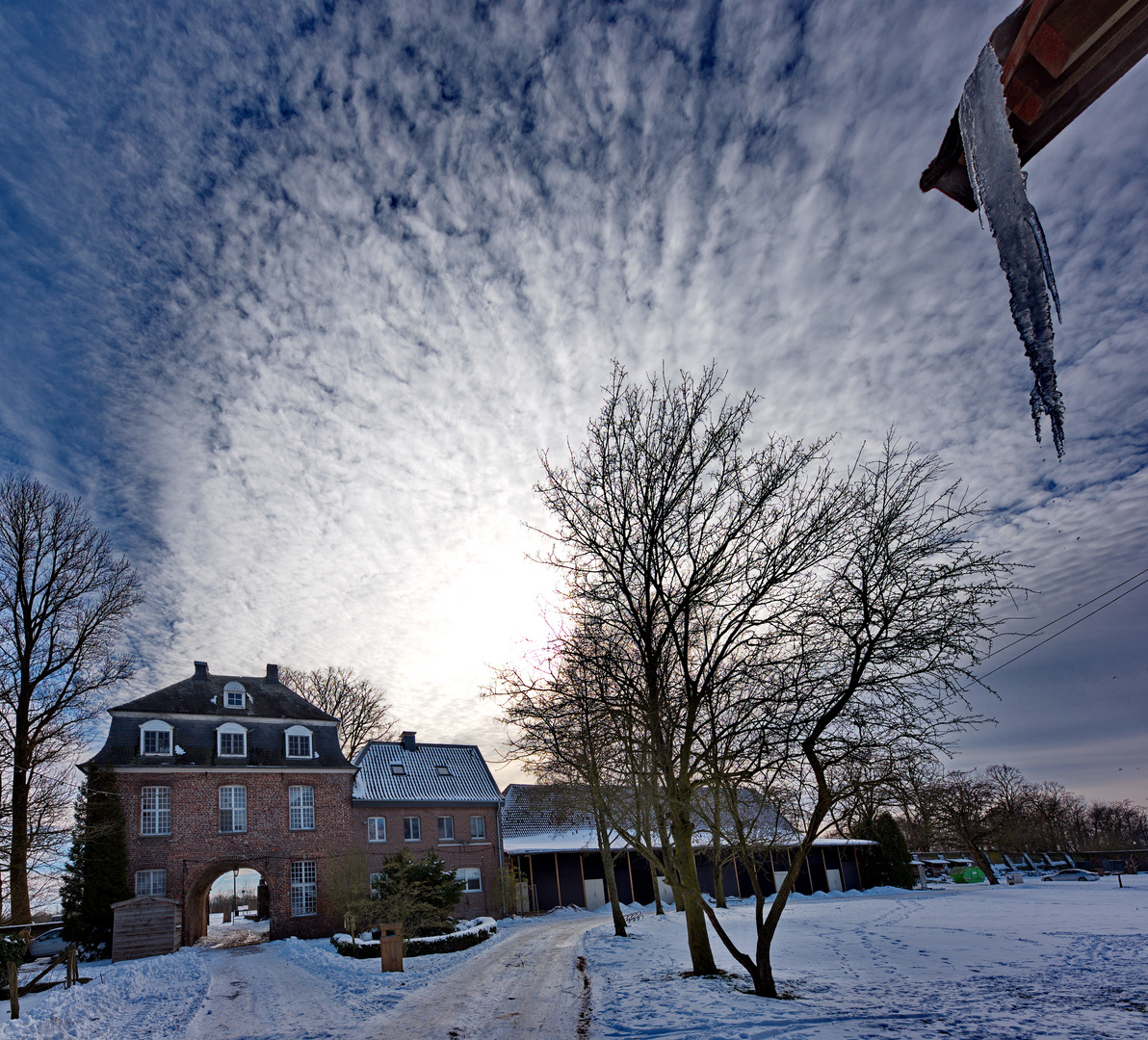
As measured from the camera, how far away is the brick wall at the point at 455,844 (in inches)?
1227

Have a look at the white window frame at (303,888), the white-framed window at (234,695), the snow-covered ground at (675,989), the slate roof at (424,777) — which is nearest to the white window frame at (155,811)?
the white-framed window at (234,695)

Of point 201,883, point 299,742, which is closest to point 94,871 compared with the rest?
point 201,883

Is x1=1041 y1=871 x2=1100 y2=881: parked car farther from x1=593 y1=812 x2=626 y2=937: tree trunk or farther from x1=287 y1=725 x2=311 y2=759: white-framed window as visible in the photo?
x1=287 y1=725 x2=311 y2=759: white-framed window

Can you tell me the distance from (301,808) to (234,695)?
5847mm

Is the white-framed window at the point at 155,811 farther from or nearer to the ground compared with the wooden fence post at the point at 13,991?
farther from the ground

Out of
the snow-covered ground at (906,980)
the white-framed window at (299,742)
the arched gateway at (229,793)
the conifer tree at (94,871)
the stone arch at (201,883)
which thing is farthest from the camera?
the white-framed window at (299,742)

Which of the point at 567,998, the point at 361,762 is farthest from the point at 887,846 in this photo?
the point at 567,998

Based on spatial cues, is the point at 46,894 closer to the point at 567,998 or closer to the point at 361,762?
the point at 361,762

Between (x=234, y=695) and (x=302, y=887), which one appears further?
(x=234, y=695)

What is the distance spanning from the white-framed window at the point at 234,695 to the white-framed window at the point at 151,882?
6844 mm

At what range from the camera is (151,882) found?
1003 inches

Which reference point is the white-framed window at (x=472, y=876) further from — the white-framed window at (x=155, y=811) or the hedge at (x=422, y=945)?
the white-framed window at (x=155, y=811)

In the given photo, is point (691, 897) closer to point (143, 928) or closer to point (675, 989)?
point (675, 989)

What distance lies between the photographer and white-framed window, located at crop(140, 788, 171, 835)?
25.9 metres
